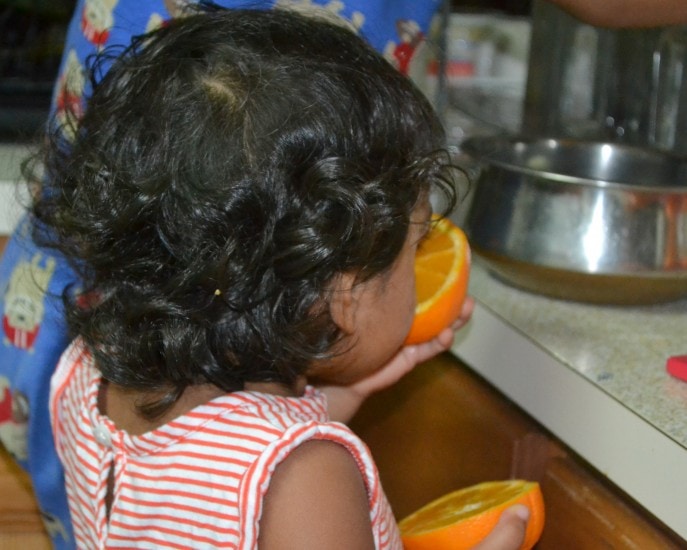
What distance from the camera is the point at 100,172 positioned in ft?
2.27

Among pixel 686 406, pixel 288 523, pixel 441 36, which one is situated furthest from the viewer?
pixel 441 36

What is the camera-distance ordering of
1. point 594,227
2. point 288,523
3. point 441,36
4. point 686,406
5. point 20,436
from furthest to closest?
point 441,36, point 20,436, point 594,227, point 686,406, point 288,523

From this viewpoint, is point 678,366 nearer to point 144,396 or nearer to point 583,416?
point 583,416

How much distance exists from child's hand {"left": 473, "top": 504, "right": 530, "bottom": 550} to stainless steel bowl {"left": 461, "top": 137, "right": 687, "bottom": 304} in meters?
0.24

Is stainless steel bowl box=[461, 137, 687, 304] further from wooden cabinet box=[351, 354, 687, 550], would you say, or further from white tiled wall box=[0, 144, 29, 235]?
white tiled wall box=[0, 144, 29, 235]

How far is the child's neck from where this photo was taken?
2.36 ft

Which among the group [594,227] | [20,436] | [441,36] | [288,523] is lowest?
[20,436]

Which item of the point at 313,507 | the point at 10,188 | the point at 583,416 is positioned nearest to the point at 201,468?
the point at 313,507

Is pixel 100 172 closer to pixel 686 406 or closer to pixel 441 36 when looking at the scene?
pixel 686 406

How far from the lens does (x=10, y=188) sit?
3.88 ft

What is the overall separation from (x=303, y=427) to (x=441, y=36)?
30.3 inches

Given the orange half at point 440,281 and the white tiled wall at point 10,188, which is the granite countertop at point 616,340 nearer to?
the orange half at point 440,281

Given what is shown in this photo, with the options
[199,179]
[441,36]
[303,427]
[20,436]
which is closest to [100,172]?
[199,179]

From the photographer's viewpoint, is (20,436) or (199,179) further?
(20,436)
